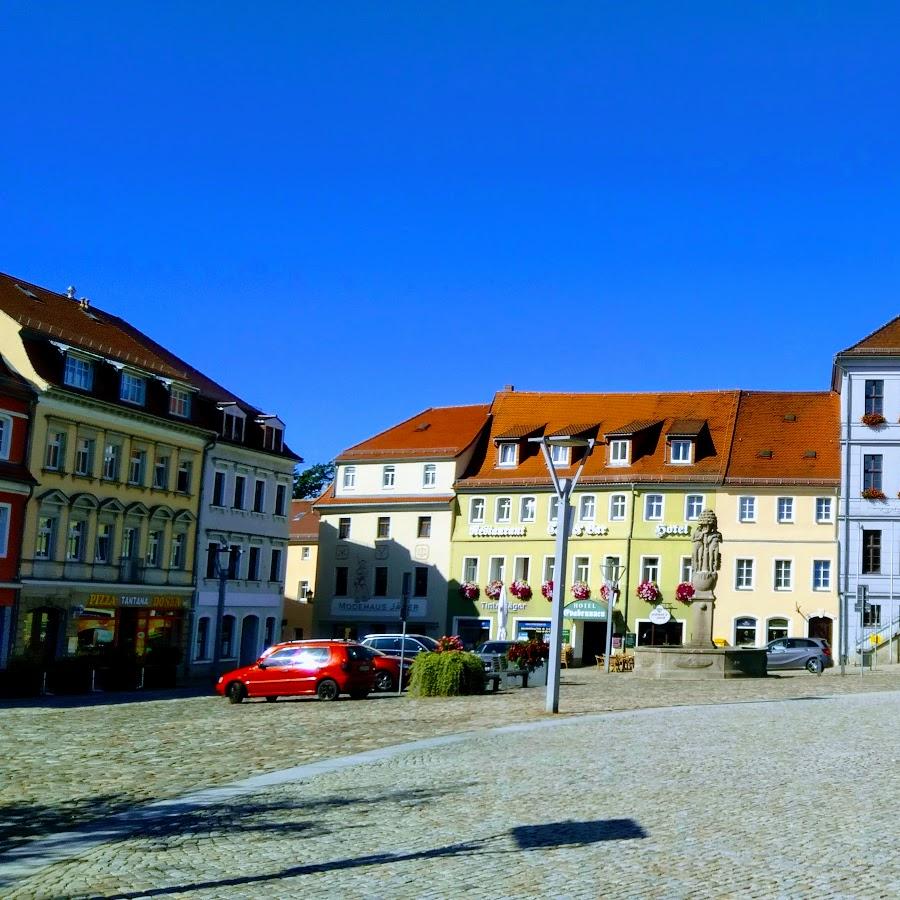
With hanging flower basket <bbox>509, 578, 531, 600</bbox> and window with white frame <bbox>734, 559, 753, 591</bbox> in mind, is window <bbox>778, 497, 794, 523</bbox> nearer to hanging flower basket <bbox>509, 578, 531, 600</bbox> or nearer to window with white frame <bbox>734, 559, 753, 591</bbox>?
window with white frame <bbox>734, 559, 753, 591</bbox>

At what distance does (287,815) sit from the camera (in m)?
13.3

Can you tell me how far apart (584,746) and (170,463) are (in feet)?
127

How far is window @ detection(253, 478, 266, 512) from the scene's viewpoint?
203ft

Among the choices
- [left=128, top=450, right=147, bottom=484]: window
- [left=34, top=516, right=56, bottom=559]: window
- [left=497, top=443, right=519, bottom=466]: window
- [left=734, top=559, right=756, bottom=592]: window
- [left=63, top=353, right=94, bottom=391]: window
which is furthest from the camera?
[left=497, top=443, right=519, bottom=466]: window

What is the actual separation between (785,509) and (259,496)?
2492cm

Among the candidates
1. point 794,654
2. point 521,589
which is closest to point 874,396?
point 794,654

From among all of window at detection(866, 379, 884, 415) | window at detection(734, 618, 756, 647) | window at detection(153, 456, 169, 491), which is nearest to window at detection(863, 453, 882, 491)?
window at detection(866, 379, 884, 415)

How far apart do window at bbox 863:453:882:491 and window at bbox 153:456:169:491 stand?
1226 inches

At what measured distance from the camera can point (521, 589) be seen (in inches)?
2598

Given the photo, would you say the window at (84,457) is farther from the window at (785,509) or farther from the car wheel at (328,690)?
the window at (785,509)

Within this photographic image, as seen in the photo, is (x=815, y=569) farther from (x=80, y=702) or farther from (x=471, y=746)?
(x=471, y=746)

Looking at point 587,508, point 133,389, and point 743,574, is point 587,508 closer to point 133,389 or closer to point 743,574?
point 743,574

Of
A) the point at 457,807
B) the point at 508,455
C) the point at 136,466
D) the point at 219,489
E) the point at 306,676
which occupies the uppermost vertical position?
the point at 508,455

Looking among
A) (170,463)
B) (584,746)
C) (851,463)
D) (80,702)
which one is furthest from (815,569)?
(584,746)
